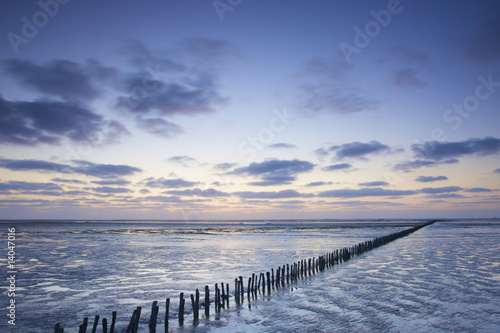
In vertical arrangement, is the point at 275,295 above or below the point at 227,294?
below

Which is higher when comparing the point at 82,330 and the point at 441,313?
the point at 82,330

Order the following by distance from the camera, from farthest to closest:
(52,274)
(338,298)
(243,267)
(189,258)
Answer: (189,258) → (243,267) → (52,274) → (338,298)

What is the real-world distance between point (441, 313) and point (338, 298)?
441 cm

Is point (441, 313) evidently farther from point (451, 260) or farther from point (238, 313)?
point (451, 260)

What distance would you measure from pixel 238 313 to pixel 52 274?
16.3 meters

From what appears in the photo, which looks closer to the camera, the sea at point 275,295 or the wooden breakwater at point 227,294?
the wooden breakwater at point 227,294

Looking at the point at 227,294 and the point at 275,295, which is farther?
the point at 275,295

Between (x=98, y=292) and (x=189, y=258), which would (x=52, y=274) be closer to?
(x=98, y=292)

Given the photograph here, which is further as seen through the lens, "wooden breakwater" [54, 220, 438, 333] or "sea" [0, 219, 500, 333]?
"sea" [0, 219, 500, 333]

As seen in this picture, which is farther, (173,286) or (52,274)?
(52,274)

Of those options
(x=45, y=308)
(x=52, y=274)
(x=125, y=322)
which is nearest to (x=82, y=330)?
(x=125, y=322)

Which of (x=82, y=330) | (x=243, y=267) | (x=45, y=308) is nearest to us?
(x=82, y=330)

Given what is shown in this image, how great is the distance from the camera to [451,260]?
3044 cm

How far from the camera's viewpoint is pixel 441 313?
1459 cm
